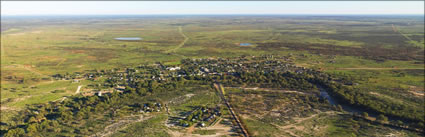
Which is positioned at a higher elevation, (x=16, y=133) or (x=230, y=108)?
(x=230, y=108)

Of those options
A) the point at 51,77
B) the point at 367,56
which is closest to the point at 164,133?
the point at 51,77

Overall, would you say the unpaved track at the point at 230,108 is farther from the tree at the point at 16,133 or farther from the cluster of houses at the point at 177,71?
the tree at the point at 16,133

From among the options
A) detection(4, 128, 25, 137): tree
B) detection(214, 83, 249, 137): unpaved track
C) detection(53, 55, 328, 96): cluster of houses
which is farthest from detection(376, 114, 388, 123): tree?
detection(4, 128, 25, 137): tree

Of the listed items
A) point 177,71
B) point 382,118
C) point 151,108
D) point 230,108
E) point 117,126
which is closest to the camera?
point 117,126

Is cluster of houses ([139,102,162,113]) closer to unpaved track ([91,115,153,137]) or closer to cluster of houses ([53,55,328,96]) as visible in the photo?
unpaved track ([91,115,153,137])

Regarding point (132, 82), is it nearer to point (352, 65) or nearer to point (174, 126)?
point (174, 126)

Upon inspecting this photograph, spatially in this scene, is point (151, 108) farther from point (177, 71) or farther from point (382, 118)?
point (382, 118)

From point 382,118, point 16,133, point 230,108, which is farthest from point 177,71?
point 382,118

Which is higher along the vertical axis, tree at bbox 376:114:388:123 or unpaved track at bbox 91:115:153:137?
tree at bbox 376:114:388:123

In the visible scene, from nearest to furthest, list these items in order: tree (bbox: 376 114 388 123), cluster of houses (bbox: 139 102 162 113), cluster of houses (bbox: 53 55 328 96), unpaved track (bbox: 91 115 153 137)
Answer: unpaved track (bbox: 91 115 153 137) → tree (bbox: 376 114 388 123) → cluster of houses (bbox: 139 102 162 113) → cluster of houses (bbox: 53 55 328 96)

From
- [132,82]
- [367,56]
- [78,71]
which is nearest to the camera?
[132,82]

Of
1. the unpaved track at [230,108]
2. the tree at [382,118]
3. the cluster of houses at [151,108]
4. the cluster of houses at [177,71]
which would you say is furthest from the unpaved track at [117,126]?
the tree at [382,118]
